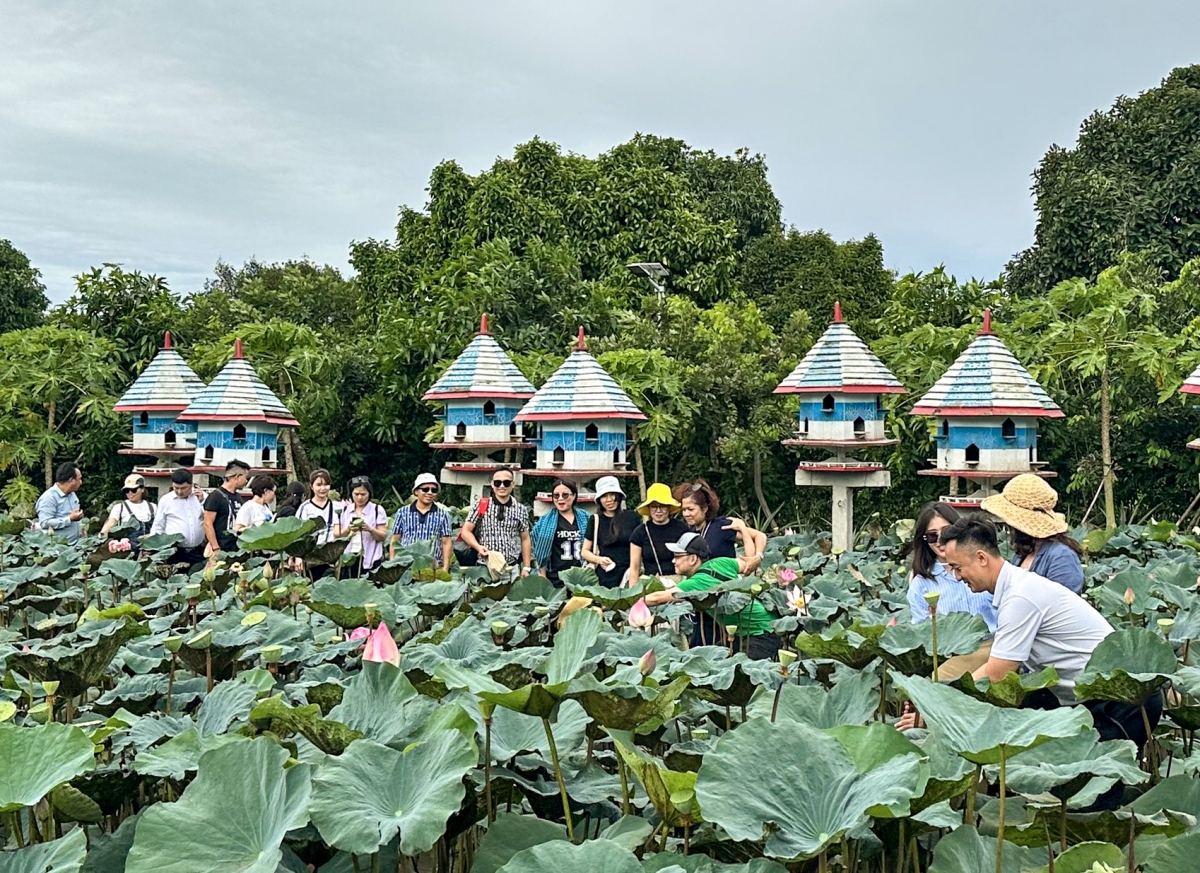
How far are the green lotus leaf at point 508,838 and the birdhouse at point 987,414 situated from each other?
26.5 ft

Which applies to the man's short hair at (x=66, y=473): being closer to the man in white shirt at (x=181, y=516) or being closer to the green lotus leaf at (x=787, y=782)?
the man in white shirt at (x=181, y=516)

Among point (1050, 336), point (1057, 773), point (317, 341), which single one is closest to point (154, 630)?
point (1057, 773)

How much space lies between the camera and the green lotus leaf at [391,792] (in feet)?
6.20

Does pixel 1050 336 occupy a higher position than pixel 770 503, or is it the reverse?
pixel 1050 336

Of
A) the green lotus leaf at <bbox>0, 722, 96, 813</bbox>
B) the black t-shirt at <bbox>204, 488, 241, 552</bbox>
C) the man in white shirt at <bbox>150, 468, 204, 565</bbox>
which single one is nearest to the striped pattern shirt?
the black t-shirt at <bbox>204, 488, 241, 552</bbox>

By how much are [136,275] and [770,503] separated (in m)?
9.45

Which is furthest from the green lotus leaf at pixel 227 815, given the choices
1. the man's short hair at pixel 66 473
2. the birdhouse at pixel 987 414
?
the birdhouse at pixel 987 414

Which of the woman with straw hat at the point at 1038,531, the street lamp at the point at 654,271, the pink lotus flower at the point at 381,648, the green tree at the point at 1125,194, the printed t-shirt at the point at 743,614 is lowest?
the printed t-shirt at the point at 743,614

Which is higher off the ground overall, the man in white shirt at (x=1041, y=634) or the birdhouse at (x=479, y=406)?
the birdhouse at (x=479, y=406)

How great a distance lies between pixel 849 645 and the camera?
3025mm

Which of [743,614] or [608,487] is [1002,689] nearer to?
[743,614]

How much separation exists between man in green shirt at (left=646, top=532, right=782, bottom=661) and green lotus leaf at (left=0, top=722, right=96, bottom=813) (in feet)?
9.10

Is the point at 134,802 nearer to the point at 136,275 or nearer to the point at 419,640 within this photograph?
the point at 419,640

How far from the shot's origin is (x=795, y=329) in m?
14.0
